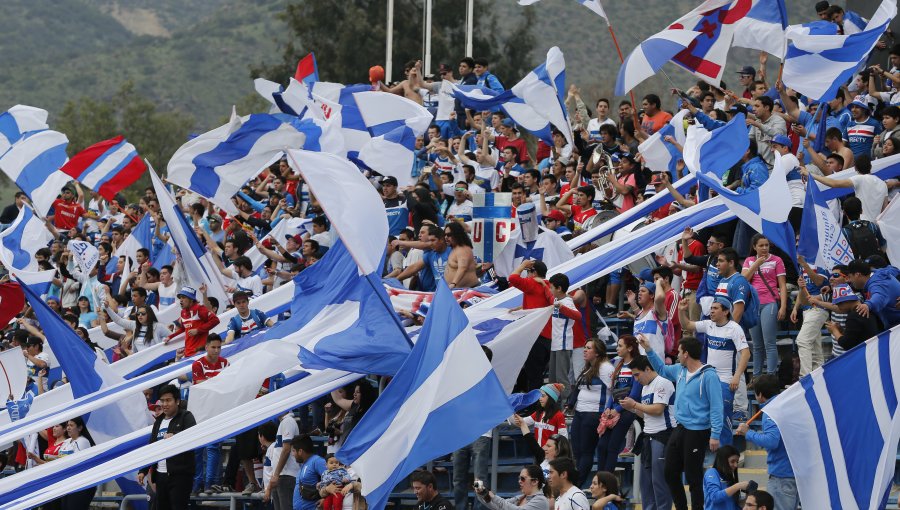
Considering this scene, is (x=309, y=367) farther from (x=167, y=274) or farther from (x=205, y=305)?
(x=167, y=274)

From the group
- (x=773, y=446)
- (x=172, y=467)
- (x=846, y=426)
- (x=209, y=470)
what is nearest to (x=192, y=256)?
(x=209, y=470)

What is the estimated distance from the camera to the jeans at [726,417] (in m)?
12.6

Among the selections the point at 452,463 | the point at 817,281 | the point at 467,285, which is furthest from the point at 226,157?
the point at 817,281

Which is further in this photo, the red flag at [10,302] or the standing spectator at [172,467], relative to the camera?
the red flag at [10,302]

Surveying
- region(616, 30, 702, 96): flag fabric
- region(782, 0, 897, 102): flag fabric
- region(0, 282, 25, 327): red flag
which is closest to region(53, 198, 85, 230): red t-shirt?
region(0, 282, 25, 327): red flag

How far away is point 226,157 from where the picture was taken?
19656 mm

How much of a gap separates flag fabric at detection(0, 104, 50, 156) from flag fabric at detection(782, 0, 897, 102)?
1201 cm

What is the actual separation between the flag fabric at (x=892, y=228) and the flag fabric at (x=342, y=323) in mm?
4932

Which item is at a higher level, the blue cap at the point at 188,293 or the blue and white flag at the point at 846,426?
the blue and white flag at the point at 846,426

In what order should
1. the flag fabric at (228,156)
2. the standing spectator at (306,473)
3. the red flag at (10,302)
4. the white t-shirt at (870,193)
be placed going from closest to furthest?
1. the standing spectator at (306,473)
2. the white t-shirt at (870,193)
3. the flag fabric at (228,156)
4. the red flag at (10,302)

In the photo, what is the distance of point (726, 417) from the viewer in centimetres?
1275

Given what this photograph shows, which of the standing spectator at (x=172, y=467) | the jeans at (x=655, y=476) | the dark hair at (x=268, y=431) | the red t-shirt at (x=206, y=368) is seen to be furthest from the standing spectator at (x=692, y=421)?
the red t-shirt at (x=206, y=368)

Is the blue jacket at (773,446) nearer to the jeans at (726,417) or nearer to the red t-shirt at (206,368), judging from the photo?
the jeans at (726,417)

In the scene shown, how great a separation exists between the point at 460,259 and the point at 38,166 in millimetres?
9819
